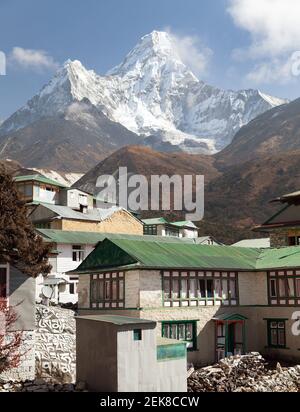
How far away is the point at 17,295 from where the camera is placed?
27.8 metres

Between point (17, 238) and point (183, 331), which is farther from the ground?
point (17, 238)

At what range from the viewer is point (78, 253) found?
54.4 metres

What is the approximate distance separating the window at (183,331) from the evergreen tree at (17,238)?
8.84m

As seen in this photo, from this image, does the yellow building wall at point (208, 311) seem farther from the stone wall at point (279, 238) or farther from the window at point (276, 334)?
the stone wall at point (279, 238)

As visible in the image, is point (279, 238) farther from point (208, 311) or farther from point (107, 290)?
point (107, 290)

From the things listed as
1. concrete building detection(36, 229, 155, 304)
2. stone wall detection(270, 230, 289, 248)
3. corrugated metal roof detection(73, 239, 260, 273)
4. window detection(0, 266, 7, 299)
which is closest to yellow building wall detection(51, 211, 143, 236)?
concrete building detection(36, 229, 155, 304)

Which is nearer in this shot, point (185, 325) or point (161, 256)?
point (185, 325)

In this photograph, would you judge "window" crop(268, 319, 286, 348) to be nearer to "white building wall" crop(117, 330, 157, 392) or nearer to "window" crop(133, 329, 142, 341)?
"white building wall" crop(117, 330, 157, 392)

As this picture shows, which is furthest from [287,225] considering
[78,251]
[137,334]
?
[137,334]

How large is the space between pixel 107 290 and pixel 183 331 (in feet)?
17.7
